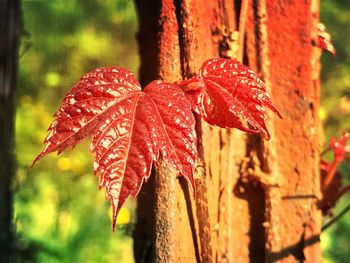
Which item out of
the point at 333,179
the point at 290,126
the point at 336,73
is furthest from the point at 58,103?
the point at 290,126

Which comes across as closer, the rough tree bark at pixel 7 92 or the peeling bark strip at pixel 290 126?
the peeling bark strip at pixel 290 126

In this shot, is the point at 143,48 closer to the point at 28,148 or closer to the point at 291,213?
the point at 291,213

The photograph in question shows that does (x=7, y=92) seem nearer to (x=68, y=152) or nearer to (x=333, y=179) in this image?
(x=333, y=179)

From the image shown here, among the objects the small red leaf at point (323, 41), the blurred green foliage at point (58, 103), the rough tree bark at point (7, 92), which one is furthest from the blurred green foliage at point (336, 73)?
the small red leaf at point (323, 41)

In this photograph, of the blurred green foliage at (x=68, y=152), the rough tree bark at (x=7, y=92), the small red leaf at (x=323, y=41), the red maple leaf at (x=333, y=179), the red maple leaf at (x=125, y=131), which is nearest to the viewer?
the red maple leaf at (x=125, y=131)

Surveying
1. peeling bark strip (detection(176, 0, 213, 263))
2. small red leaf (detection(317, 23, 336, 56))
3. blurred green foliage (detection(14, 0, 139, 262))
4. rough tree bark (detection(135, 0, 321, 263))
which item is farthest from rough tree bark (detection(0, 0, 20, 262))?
small red leaf (detection(317, 23, 336, 56))

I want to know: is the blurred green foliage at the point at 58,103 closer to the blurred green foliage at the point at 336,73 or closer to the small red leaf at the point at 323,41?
the blurred green foliage at the point at 336,73
